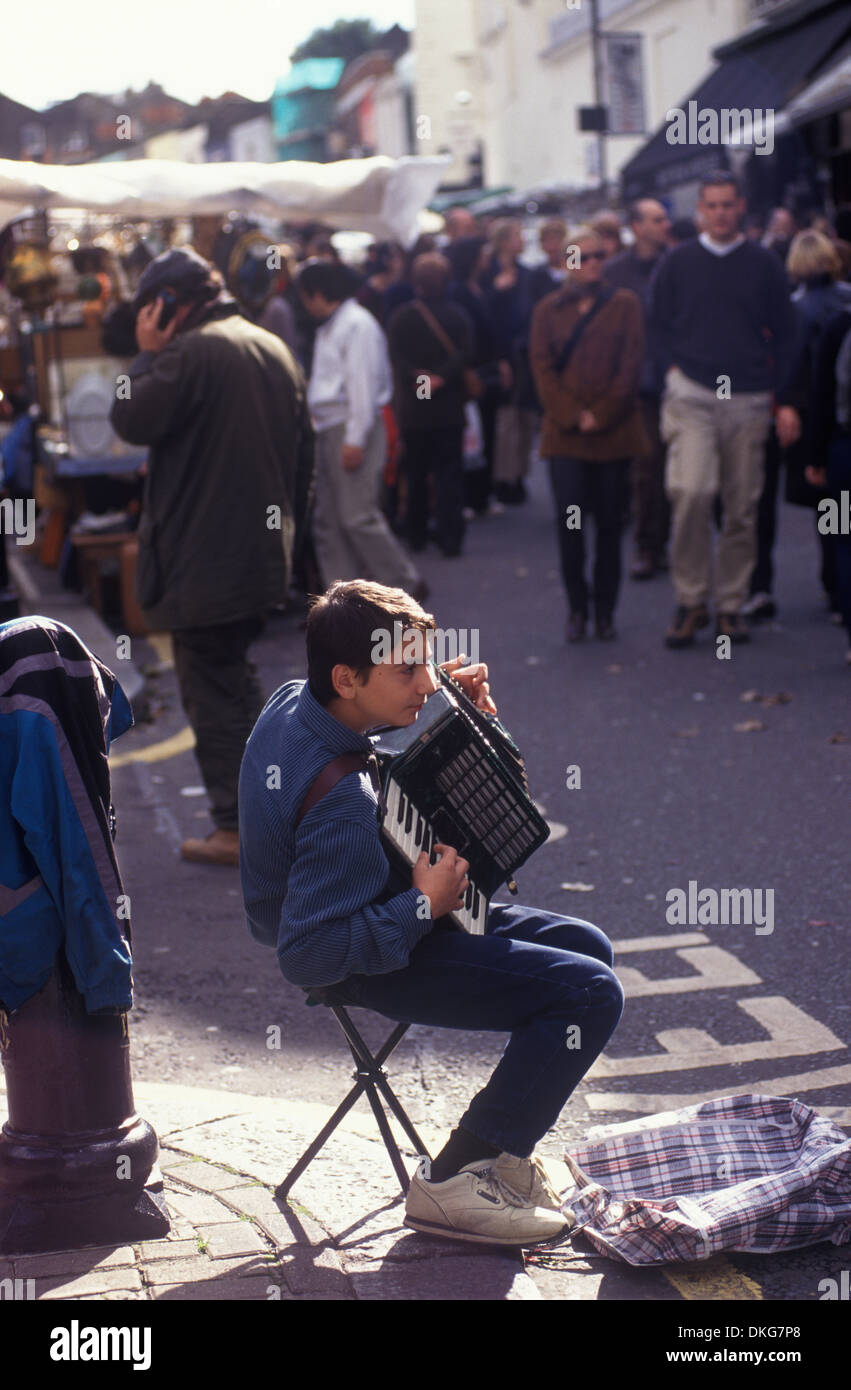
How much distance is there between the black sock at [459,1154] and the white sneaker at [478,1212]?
0.06 feet

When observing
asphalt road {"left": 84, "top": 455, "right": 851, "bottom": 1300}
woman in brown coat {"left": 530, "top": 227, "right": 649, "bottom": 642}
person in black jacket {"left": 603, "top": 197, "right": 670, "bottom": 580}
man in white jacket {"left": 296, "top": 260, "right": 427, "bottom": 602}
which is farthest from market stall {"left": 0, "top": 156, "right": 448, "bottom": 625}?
asphalt road {"left": 84, "top": 455, "right": 851, "bottom": 1300}

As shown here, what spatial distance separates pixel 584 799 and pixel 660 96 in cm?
2936

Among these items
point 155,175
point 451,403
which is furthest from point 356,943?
point 451,403

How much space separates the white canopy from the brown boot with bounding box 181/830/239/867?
12.3 ft

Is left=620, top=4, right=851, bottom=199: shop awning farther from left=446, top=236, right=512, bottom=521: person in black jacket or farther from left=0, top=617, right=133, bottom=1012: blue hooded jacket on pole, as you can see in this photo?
left=0, top=617, right=133, bottom=1012: blue hooded jacket on pole

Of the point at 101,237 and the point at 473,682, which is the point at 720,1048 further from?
the point at 101,237

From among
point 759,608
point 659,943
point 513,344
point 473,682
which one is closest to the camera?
point 473,682

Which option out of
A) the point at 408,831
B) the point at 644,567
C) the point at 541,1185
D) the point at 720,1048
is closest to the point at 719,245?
the point at 644,567

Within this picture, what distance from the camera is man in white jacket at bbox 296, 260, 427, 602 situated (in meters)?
9.77

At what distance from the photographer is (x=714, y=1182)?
3.59m

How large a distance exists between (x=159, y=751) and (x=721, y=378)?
349cm

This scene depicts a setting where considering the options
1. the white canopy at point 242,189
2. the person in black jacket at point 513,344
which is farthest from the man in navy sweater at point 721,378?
the person in black jacket at point 513,344

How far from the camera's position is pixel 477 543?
13.6 meters

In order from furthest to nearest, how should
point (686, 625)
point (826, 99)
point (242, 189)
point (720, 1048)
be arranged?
1. point (826, 99)
2. point (242, 189)
3. point (686, 625)
4. point (720, 1048)
